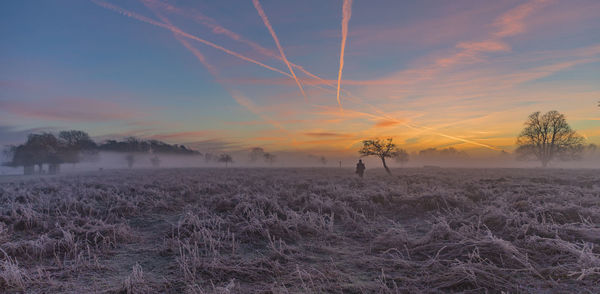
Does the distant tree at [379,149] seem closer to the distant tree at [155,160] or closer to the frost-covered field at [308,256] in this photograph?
the frost-covered field at [308,256]

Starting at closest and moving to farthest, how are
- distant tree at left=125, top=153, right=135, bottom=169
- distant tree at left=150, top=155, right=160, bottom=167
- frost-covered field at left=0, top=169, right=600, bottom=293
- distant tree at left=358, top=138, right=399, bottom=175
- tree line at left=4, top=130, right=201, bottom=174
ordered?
frost-covered field at left=0, top=169, right=600, bottom=293
distant tree at left=358, top=138, right=399, bottom=175
tree line at left=4, top=130, right=201, bottom=174
distant tree at left=125, top=153, right=135, bottom=169
distant tree at left=150, top=155, right=160, bottom=167

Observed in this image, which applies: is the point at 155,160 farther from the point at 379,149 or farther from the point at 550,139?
the point at 550,139

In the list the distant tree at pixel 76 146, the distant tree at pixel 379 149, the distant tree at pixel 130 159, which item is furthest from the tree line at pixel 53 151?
the distant tree at pixel 379 149

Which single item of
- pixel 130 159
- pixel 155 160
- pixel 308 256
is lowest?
pixel 155 160

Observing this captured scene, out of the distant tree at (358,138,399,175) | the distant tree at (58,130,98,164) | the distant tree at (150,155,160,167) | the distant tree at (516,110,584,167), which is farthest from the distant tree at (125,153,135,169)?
the distant tree at (516,110,584,167)

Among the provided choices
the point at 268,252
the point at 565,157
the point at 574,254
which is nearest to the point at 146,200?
the point at 268,252

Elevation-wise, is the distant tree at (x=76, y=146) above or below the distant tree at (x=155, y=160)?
above

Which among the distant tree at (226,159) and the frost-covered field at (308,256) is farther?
the distant tree at (226,159)

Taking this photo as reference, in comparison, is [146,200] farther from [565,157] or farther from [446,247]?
[565,157]

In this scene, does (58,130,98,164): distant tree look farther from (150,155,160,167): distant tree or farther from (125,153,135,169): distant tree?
(150,155,160,167): distant tree

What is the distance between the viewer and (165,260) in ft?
15.5

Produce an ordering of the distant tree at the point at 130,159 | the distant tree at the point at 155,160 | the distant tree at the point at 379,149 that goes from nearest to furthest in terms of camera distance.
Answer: the distant tree at the point at 379,149 → the distant tree at the point at 130,159 → the distant tree at the point at 155,160

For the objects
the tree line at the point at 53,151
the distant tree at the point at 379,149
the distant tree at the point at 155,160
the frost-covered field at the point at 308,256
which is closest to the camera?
the frost-covered field at the point at 308,256

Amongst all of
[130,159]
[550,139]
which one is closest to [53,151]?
[130,159]
